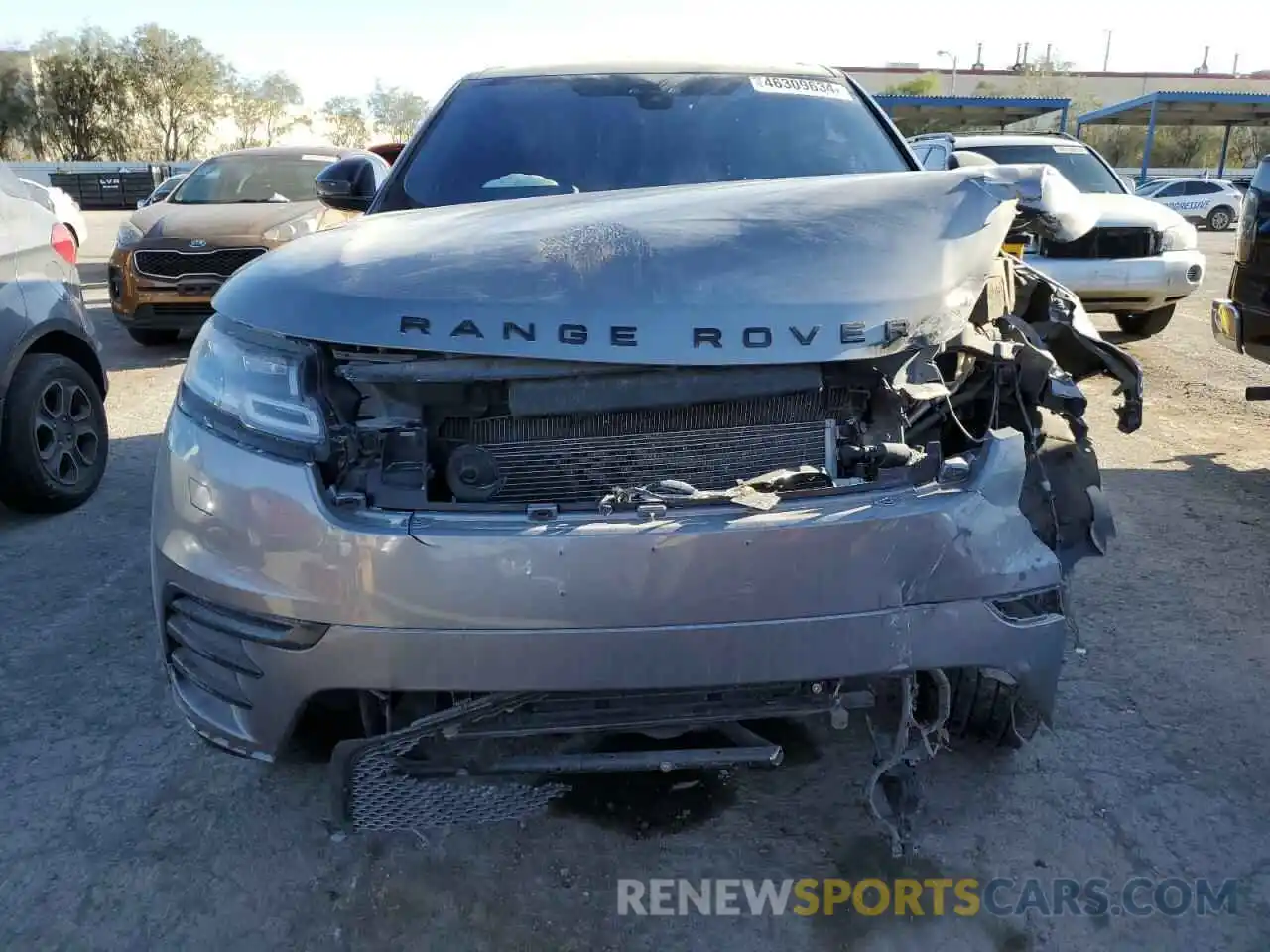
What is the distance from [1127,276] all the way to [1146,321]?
811mm

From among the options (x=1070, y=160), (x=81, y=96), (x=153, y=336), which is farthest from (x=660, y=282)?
(x=81, y=96)

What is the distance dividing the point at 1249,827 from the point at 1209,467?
10.4 ft

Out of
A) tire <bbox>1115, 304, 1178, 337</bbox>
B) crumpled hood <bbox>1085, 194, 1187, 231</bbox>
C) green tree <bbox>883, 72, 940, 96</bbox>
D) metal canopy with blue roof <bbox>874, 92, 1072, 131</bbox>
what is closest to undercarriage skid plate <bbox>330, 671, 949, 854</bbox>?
crumpled hood <bbox>1085, 194, 1187, 231</bbox>

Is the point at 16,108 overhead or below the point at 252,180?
Result: overhead

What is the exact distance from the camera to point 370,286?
1949 mm

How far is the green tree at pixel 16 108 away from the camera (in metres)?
43.8

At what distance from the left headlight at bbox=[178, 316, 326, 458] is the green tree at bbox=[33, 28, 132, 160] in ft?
170

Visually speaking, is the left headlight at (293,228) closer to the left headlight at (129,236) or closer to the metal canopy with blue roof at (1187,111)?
the left headlight at (129,236)

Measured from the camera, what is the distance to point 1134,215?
24.3ft

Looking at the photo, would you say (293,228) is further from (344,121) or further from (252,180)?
(344,121)

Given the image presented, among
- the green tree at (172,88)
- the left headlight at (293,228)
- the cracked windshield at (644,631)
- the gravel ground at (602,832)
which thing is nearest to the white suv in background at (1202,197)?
the left headlight at (293,228)

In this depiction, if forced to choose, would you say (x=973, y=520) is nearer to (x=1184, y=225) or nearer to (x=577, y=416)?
(x=577, y=416)

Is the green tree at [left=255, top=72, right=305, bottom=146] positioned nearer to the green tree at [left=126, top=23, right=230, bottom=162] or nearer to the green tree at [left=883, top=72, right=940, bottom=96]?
the green tree at [left=126, top=23, right=230, bottom=162]

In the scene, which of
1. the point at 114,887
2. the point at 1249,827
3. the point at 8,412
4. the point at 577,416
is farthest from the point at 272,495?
the point at 8,412
